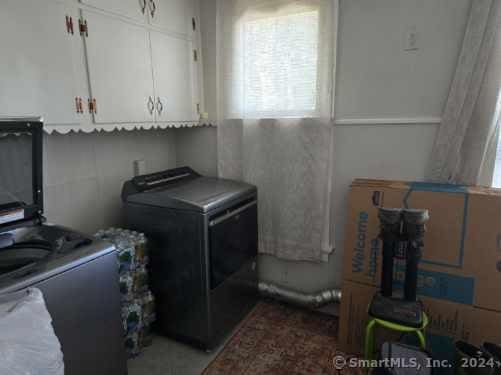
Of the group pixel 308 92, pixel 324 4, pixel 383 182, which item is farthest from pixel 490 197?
pixel 324 4

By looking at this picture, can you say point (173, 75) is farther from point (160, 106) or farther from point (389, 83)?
point (389, 83)

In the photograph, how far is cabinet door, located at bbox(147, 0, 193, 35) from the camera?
1.98 meters

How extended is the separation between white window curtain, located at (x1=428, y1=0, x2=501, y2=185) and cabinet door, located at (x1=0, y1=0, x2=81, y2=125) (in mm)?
2009

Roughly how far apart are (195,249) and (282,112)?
1.08m

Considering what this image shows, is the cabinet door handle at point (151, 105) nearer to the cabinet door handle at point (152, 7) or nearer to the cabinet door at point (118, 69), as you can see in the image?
the cabinet door at point (118, 69)

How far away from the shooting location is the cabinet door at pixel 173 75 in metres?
2.04

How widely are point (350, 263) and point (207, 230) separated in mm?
878

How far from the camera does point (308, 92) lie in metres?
2.03

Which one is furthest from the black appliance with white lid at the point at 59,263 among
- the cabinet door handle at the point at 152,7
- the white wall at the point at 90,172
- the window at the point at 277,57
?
the window at the point at 277,57

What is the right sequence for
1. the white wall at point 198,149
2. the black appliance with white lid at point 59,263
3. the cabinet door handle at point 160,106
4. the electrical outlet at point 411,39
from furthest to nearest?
1. the white wall at point 198,149
2. the cabinet door handle at point 160,106
3. the electrical outlet at point 411,39
4. the black appliance with white lid at point 59,263

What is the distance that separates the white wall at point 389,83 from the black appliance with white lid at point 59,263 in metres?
1.49

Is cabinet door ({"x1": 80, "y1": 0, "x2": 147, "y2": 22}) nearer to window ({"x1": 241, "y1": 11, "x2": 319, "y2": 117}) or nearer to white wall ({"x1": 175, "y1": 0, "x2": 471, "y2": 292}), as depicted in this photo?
window ({"x1": 241, "y1": 11, "x2": 319, "y2": 117})

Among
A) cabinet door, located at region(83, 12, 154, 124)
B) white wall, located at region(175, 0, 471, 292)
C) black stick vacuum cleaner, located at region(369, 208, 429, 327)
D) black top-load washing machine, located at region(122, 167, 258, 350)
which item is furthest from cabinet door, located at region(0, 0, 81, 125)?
black stick vacuum cleaner, located at region(369, 208, 429, 327)

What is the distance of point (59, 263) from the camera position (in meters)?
1.18
